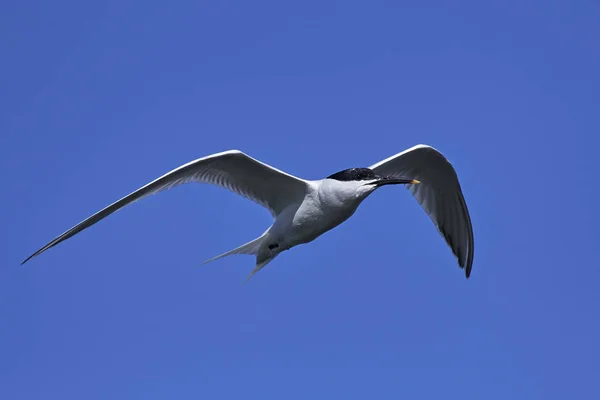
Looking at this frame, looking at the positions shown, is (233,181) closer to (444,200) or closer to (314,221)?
(314,221)

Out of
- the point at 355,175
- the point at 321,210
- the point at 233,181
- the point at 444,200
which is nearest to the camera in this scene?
the point at 355,175

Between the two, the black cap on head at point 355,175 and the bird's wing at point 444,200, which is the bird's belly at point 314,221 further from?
the bird's wing at point 444,200

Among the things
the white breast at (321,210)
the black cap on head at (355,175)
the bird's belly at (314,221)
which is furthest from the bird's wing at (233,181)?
the black cap on head at (355,175)

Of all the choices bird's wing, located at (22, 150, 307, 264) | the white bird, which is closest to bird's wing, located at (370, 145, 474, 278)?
the white bird

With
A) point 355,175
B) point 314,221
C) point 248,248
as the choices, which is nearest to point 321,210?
point 314,221

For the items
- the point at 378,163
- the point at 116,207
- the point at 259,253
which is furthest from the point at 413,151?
the point at 116,207

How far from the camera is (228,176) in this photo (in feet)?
32.1

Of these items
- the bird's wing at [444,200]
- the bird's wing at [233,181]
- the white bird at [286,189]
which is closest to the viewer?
the bird's wing at [233,181]

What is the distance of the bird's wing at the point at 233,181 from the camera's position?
8.60 meters

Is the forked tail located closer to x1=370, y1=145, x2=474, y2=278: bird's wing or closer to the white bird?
the white bird

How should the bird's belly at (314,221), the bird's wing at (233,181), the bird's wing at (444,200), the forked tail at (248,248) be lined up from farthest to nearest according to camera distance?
the bird's wing at (444,200) < the forked tail at (248,248) < the bird's belly at (314,221) < the bird's wing at (233,181)

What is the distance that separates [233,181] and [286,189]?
68cm

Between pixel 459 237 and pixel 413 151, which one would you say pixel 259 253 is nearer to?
pixel 413 151

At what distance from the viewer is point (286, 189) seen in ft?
31.7
